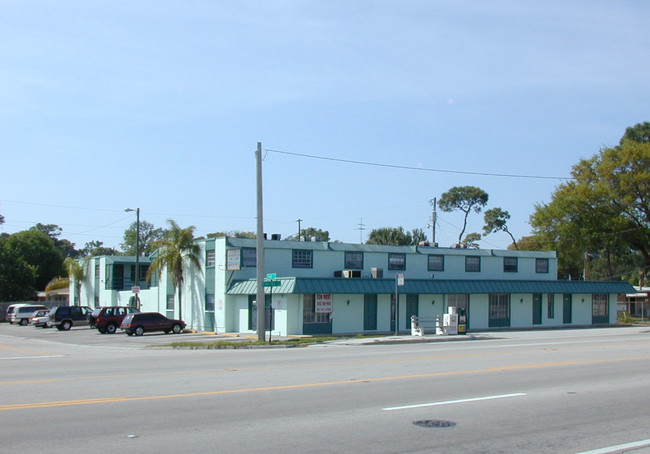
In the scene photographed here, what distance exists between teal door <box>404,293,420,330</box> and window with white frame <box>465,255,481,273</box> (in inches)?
322

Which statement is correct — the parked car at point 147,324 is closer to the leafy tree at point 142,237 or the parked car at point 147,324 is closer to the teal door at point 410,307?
the teal door at point 410,307

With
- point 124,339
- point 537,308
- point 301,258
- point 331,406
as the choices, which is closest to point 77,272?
point 124,339

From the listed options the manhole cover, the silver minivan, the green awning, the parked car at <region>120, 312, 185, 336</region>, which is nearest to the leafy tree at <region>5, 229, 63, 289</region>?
the silver minivan

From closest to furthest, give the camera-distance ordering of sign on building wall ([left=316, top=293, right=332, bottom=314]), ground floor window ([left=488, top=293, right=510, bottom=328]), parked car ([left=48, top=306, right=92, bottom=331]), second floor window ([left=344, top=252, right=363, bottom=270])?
sign on building wall ([left=316, top=293, right=332, bottom=314])
second floor window ([left=344, top=252, right=363, bottom=270])
ground floor window ([left=488, top=293, right=510, bottom=328])
parked car ([left=48, top=306, right=92, bottom=331])

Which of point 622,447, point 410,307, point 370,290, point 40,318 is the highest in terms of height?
point 370,290

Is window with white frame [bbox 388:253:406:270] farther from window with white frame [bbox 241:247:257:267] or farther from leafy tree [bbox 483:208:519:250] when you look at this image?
leafy tree [bbox 483:208:519:250]

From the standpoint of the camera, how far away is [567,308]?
164ft

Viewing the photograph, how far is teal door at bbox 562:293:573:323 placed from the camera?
1953 inches

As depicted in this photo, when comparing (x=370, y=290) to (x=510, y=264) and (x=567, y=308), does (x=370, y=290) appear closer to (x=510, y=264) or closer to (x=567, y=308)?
(x=510, y=264)

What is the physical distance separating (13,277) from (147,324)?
1726 inches

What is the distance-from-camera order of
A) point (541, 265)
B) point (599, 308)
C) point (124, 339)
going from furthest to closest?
point (541, 265)
point (599, 308)
point (124, 339)

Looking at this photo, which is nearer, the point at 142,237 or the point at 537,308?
the point at 537,308

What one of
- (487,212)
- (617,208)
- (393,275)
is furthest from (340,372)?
(487,212)

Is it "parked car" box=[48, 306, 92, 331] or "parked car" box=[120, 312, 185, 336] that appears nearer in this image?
"parked car" box=[120, 312, 185, 336]
